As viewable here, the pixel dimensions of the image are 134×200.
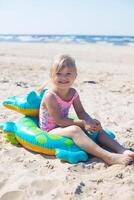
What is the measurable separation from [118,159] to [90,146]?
306mm

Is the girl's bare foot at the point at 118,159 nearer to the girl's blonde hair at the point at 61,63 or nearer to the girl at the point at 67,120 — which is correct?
the girl at the point at 67,120

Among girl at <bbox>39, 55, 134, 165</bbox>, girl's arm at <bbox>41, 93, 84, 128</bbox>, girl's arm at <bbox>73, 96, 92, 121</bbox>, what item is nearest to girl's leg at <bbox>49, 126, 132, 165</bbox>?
girl at <bbox>39, 55, 134, 165</bbox>

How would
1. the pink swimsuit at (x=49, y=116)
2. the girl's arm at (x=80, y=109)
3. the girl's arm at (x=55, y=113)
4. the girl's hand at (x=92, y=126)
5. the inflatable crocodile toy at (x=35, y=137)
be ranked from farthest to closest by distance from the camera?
Result: the girl's arm at (x=80, y=109)
the pink swimsuit at (x=49, y=116)
the girl's arm at (x=55, y=113)
the girl's hand at (x=92, y=126)
the inflatable crocodile toy at (x=35, y=137)

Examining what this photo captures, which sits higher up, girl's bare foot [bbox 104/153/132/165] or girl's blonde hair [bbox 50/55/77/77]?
girl's blonde hair [bbox 50/55/77/77]

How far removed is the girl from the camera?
350 centimetres

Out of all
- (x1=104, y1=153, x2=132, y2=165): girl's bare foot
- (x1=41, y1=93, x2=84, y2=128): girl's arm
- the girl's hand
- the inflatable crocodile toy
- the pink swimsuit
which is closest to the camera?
(x1=104, y1=153, x2=132, y2=165): girl's bare foot

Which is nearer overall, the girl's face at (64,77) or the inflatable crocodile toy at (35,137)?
the inflatable crocodile toy at (35,137)

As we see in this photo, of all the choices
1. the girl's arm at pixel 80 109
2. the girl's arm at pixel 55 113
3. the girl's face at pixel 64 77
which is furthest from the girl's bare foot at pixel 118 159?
the girl's face at pixel 64 77

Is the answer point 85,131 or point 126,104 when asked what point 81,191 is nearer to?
point 85,131

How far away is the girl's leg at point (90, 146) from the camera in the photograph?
11.0 feet

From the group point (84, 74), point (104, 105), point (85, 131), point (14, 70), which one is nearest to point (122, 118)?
point (104, 105)

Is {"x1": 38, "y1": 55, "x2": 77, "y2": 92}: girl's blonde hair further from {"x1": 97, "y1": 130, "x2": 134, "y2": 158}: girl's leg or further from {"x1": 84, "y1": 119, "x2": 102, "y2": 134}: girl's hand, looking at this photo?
{"x1": 97, "y1": 130, "x2": 134, "y2": 158}: girl's leg

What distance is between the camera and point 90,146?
350cm

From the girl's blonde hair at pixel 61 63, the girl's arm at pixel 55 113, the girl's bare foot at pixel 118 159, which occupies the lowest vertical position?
the girl's bare foot at pixel 118 159
